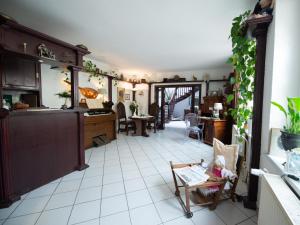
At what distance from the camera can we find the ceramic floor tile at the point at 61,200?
1875mm

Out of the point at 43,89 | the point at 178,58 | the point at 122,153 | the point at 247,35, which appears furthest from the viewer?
the point at 178,58

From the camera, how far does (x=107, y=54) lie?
14.4ft

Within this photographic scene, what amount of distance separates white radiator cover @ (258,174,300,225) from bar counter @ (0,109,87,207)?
2.80m

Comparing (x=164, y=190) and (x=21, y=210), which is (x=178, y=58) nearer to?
(x=164, y=190)

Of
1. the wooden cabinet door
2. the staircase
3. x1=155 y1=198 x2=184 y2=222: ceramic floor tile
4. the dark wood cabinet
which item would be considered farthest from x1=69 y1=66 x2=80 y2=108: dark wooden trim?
the staircase

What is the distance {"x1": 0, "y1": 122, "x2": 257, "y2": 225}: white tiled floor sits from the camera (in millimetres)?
1645

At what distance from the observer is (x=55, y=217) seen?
168 centimetres

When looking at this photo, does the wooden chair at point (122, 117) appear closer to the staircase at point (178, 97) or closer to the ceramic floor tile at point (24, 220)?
the ceramic floor tile at point (24, 220)

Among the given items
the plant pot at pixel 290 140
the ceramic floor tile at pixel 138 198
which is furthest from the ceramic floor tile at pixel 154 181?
the plant pot at pixel 290 140

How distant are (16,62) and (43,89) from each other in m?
0.86

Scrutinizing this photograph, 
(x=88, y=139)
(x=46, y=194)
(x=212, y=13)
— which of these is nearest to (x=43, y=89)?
(x=88, y=139)

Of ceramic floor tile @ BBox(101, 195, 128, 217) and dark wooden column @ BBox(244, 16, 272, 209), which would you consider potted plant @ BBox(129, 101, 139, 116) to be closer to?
ceramic floor tile @ BBox(101, 195, 128, 217)

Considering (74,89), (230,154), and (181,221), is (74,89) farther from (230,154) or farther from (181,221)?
(230,154)

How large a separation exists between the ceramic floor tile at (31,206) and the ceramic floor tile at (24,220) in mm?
65
